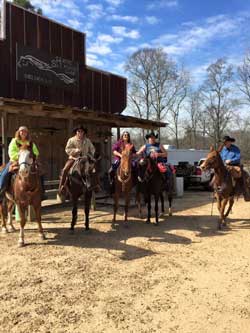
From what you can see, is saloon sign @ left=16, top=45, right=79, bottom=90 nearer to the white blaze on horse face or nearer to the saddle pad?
the saddle pad

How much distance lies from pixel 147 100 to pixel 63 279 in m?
37.2

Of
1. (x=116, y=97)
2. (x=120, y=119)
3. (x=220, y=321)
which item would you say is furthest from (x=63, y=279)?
(x=116, y=97)

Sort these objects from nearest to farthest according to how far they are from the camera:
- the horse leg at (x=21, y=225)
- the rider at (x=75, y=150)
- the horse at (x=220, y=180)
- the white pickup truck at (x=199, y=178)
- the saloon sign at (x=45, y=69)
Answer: the horse leg at (x=21, y=225) → the rider at (x=75, y=150) → the horse at (x=220, y=180) → the saloon sign at (x=45, y=69) → the white pickup truck at (x=199, y=178)

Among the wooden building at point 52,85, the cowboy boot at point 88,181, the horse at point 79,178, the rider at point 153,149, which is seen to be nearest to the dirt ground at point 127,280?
the horse at point 79,178

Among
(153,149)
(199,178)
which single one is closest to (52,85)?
(153,149)

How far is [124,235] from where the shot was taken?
24.8 feet

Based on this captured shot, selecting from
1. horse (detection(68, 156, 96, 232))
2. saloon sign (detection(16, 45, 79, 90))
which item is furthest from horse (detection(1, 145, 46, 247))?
saloon sign (detection(16, 45, 79, 90))

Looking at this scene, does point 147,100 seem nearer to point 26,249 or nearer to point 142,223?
point 142,223

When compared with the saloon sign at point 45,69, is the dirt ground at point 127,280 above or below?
below

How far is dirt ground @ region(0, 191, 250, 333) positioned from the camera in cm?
381

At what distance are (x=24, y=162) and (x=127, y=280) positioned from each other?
2783 millimetres

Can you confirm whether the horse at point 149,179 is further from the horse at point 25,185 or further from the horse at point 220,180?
the horse at point 25,185

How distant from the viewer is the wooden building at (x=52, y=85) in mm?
11812

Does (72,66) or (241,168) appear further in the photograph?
(72,66)
